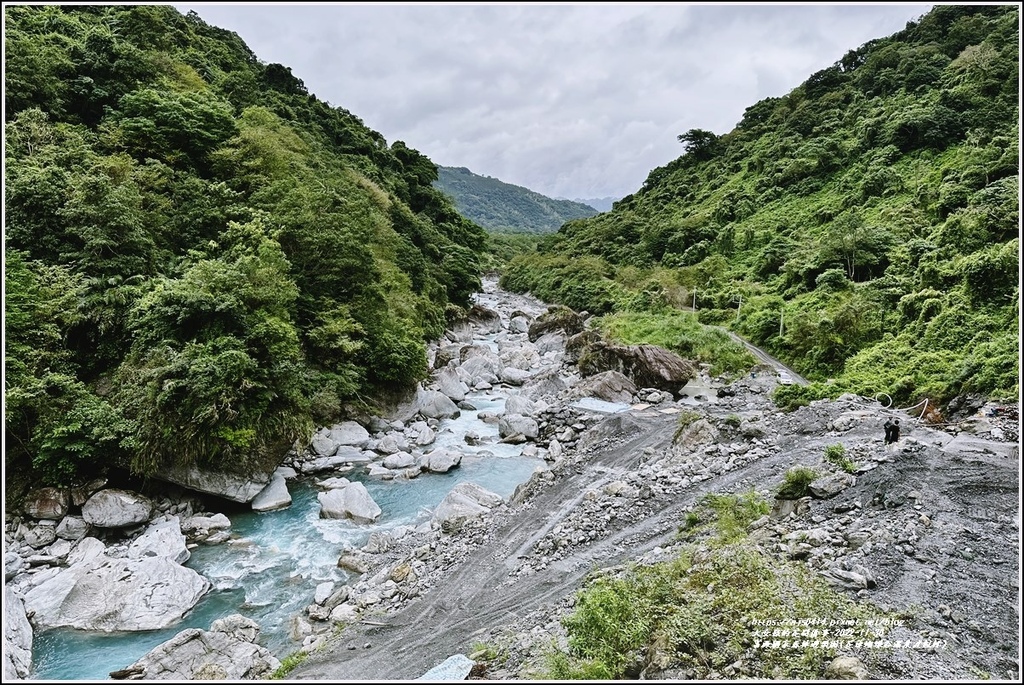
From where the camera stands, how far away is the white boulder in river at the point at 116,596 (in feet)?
33.6

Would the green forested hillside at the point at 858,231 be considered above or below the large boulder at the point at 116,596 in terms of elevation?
above

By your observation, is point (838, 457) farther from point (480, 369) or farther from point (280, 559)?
point (480, 369)

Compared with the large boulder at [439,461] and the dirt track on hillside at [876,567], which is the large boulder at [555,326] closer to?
the large boulder at [439,461]

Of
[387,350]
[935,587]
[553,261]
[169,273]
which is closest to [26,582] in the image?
[169,273]

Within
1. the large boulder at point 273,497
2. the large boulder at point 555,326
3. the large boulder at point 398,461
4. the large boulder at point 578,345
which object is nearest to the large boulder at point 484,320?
the large boulder at point 555,326

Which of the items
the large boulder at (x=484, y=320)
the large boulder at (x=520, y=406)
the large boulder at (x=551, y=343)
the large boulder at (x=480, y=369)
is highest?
the large boulder at (x=484, y=320)

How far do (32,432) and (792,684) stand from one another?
56.8ft

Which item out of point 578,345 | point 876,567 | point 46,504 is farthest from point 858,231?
point 46,504

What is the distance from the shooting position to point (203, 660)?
916cm

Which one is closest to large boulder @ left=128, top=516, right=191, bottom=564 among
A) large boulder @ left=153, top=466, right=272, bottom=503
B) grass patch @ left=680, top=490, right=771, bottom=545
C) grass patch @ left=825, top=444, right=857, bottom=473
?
large boulder @ left=153, top=466, right=272, bottom=503

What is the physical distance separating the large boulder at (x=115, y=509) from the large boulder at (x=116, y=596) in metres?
1.86

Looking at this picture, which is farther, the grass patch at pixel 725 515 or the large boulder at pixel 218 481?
the large boulder at pixel 218 481

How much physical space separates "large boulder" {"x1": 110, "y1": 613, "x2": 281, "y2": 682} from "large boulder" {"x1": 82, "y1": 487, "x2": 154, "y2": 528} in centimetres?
531

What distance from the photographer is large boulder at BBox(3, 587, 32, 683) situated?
8.93 m
